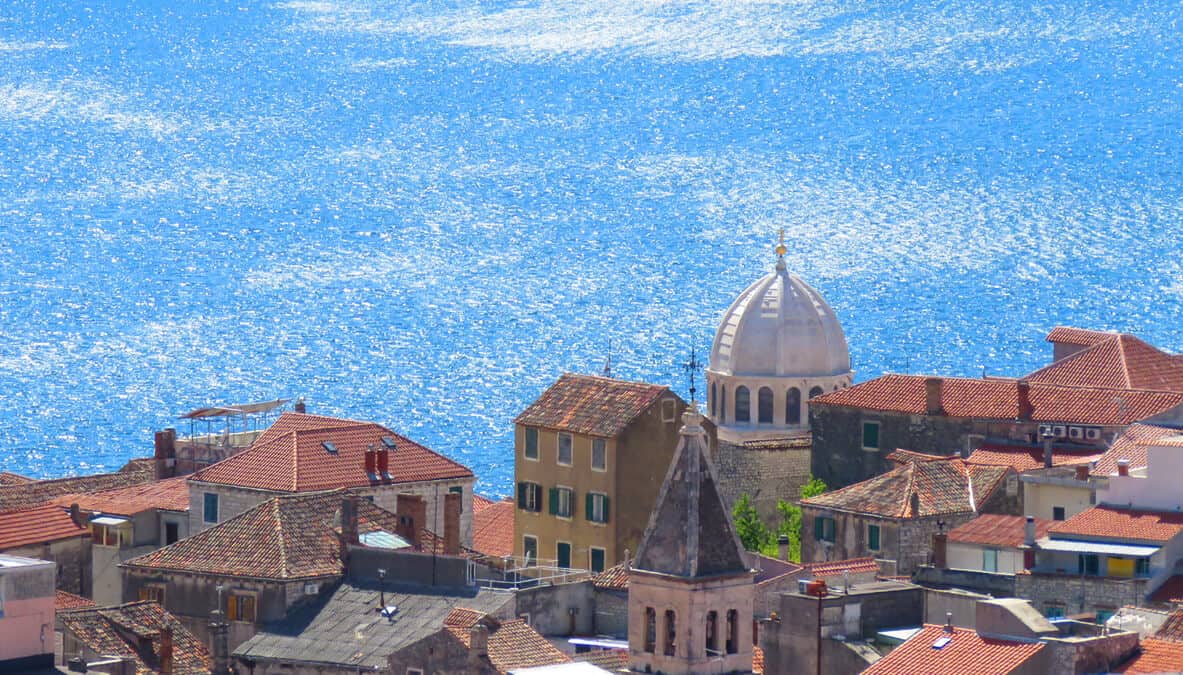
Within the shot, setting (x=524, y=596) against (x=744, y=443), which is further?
(x=744, y=443)

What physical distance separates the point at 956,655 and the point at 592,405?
2780 cm

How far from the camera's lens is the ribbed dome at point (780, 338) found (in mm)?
100875

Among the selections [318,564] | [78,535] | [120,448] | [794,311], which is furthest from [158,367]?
[318,564]

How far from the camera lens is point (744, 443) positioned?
95.8 metres

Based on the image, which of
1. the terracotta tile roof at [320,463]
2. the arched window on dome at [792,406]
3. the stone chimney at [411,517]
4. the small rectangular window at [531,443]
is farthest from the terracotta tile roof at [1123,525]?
the arched window on dome at [792,406]

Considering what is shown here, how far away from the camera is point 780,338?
10112cm

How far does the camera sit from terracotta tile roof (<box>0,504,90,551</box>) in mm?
79125

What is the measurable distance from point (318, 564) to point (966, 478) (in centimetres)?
1696

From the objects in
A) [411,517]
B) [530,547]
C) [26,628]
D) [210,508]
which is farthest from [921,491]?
[26,628]

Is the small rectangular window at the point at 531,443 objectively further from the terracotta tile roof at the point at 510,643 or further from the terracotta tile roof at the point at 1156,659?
the terracotta tile roof at the point at 1156,659

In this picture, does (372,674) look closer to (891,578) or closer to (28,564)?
(28,564)

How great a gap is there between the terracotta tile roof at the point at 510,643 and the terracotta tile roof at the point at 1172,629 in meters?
10.1

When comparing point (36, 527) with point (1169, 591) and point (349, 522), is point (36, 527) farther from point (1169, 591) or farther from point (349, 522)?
point (1169, 591)

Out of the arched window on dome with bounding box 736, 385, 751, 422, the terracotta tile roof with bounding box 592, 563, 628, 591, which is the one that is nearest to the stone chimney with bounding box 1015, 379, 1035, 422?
the arched window on dome with bounding box 736, 385, 751, 422
